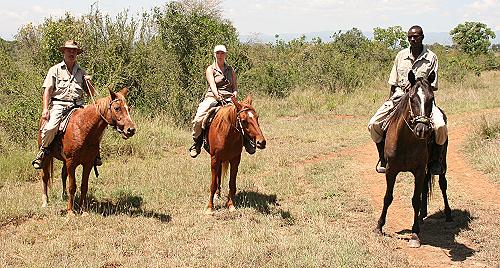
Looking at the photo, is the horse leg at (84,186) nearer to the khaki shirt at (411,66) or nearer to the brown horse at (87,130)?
the brown horse at (87,130)

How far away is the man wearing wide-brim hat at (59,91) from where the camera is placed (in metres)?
6.80

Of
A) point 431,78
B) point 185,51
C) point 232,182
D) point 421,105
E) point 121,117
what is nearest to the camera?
point 421,105

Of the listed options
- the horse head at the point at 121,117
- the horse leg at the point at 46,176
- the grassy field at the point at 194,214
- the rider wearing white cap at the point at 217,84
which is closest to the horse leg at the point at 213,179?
the grassy field at the point at 194,214

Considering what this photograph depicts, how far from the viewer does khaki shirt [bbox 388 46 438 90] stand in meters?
5.80

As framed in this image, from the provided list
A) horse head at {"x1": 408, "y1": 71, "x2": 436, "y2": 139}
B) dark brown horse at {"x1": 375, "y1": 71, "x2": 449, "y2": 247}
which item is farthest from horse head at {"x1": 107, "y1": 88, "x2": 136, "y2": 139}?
horse head at {"x1": 408, "y1": 71, "x2": 436, "y2": 139}

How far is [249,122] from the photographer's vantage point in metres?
6.31

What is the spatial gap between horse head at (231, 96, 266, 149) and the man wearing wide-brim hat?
2447 millimetres

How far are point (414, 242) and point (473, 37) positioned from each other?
5346 centimetres

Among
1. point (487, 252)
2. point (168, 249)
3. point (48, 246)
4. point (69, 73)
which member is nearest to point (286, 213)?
point (168, 249)

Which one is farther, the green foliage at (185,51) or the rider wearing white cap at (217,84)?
the green foliage at (185,51)

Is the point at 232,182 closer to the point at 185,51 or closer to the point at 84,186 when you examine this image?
the point at 84,186

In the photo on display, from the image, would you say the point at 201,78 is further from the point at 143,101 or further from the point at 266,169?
the point at 266,169

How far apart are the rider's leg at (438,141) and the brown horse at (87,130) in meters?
3.98

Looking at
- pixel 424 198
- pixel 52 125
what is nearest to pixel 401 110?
pixel 424 198
